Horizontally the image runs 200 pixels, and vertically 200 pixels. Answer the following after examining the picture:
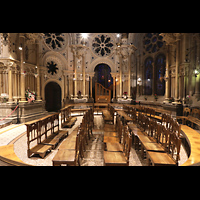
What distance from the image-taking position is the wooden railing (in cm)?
1423

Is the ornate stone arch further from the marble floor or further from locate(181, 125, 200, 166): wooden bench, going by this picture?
locate(181, 125, 200, 166): wooden bench

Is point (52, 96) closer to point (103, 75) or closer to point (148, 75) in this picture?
point (103, 75)

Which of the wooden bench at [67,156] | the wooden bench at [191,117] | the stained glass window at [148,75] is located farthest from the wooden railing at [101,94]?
the wooden bench at [67,156]

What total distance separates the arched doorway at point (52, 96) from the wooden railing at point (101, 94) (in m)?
3.83

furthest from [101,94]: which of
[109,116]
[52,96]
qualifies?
[109,116]

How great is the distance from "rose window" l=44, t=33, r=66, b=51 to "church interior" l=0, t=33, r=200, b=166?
89 millimetres

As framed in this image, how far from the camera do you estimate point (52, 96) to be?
13320 mm

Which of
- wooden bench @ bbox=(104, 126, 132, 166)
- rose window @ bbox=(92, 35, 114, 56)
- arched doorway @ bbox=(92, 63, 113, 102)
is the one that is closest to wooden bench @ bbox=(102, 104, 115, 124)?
wooden bench @ bbox=(104, 126, 132, 166)

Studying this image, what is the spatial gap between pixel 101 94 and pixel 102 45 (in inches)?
200

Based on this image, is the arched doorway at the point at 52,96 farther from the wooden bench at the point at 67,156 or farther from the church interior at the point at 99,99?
the wooden bench at the point at 67,156

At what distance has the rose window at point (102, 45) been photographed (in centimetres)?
1416

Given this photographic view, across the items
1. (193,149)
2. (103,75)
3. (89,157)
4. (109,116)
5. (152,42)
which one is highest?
(152,42)

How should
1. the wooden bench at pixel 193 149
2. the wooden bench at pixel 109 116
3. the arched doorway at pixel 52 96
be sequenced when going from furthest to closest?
1. the arched doorway at pixel 52 96
2. the wooden bench at pixel 109 116
3. the wooden bench at pixel 193 149

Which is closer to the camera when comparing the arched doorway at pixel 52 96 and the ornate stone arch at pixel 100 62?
the arched doorway at pixel 52 96
